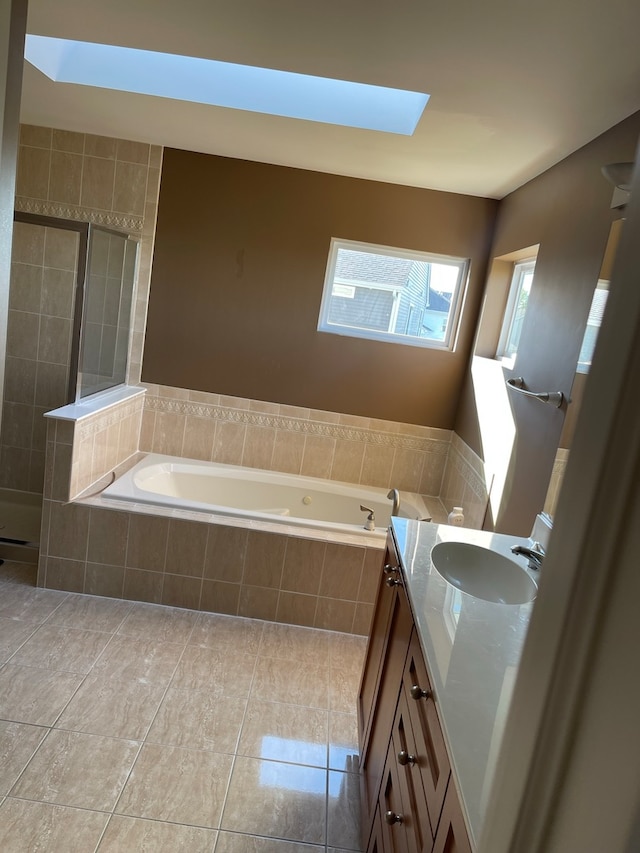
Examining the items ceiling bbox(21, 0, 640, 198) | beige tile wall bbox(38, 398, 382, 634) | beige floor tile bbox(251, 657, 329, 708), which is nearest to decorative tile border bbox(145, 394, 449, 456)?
beige tile wall bbox(38, 398, 382, 634)

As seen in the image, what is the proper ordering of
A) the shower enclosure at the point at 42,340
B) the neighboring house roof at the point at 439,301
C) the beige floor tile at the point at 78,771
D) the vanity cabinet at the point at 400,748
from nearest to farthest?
the vanity cabinet at the point at 400,748
the beige floor tile at the point at 78,771
the shower enclosure at the point at 42,340
the neighboring house roof at the point at 439,301

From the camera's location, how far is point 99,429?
331 cm

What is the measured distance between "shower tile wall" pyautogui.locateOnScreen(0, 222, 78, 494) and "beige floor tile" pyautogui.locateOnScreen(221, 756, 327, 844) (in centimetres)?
266

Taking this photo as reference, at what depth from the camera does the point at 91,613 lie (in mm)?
2945

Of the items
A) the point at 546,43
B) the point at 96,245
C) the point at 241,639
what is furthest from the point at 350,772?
the point at 96,245

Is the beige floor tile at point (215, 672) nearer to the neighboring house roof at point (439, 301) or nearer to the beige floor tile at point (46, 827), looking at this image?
the beige floor tile at point (46, 827)

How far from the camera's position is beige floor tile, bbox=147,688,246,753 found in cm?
220

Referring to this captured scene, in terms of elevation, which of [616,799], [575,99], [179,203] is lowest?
[616,799]

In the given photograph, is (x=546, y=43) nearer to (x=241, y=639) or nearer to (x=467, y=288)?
(x=467, y=288)

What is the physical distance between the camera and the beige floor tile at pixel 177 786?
1881 mm

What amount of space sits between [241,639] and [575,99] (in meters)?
2.64

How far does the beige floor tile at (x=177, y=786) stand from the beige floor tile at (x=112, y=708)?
141mm

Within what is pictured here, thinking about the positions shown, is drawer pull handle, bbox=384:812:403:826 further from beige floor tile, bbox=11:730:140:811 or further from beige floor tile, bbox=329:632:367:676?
beige floor tile, bbox=329:632:367:676

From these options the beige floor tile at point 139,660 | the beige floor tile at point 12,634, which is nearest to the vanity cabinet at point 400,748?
the beige floor tile at point 139,660
